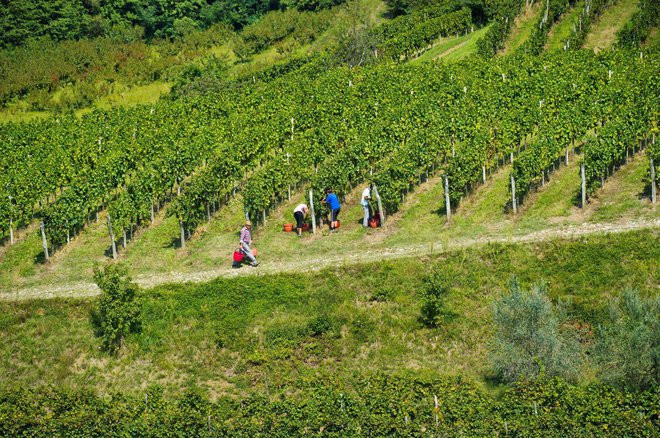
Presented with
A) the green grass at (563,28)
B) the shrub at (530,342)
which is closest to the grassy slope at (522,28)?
the green grass at (563,28)

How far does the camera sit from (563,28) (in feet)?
212

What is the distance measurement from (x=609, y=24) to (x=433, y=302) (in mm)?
39368

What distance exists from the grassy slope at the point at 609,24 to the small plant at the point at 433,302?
34.3m

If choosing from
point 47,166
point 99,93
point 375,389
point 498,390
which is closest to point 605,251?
point 498,390

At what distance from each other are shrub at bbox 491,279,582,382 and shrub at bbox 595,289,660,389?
99cm

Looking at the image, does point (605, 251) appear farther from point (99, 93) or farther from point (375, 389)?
point (99, 93)

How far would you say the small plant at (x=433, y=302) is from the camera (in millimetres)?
31172

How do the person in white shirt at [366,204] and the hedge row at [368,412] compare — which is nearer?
the hedge row at [368,412]

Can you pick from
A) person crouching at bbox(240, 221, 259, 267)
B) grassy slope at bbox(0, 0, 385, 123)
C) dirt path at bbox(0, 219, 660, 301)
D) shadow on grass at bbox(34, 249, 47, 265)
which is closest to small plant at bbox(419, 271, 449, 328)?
dirt path at bbox(0, 219, 660, 301)

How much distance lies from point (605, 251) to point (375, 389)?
10.8 metres

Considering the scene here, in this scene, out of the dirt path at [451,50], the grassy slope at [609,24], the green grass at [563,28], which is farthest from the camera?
the dirt path at [451,50]

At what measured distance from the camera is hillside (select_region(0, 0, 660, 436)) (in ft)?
88.8

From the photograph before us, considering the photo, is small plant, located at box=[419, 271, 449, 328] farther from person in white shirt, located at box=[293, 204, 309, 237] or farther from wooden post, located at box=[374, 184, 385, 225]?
person in white shirt, located at box=[293, 204, 309, 237]

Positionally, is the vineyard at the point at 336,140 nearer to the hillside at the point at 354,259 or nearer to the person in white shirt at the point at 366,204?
the hillside at the point at 354,259
